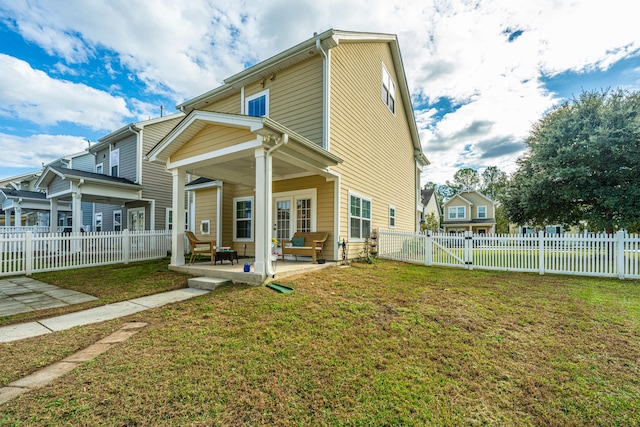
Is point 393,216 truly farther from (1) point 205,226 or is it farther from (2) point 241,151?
(2) point 241,151

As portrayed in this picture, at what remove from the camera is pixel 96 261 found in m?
9.08

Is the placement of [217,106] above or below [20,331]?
above

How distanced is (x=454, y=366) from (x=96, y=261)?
10.8 meters

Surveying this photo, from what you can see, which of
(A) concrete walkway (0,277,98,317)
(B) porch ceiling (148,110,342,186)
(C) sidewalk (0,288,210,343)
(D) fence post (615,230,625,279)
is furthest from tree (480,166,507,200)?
(A) concrete walkway (0,277,98,317)

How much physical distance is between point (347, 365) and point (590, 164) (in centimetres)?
1355

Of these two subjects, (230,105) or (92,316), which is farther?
(230,105)

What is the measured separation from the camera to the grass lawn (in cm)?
210

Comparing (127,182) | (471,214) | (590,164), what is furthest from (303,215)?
(471,214)

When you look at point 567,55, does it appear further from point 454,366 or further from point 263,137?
point 454,366

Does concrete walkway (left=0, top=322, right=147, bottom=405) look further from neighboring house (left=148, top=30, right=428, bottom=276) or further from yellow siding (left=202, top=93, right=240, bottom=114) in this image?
yellow siding (left=202, top=93, right=240, bottom=114)

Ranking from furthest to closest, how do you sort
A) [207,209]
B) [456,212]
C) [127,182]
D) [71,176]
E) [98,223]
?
[456,212] < [98,223] < [127,182] < [71,176] < [207,209]

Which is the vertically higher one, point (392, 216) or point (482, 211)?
point (482, 211)

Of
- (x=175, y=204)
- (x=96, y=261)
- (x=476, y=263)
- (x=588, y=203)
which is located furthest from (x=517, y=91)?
(x=96, y=261)

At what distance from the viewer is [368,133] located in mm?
10547
